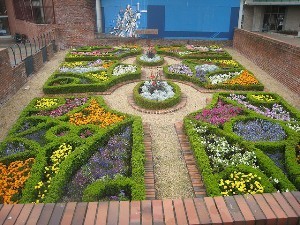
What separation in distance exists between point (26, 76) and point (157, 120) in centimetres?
772

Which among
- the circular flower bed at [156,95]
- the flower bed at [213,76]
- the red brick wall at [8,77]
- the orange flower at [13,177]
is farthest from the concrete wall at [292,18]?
the orange flower at [13,177]

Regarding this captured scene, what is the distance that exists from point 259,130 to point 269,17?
19.3 meters

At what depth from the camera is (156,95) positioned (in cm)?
1088

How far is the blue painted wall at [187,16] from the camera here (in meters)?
21.2

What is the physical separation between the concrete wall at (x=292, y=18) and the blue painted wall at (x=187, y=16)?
5042 millimetres

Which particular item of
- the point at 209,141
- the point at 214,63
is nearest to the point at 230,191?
the point at 209,141

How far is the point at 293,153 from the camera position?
22.5 feet

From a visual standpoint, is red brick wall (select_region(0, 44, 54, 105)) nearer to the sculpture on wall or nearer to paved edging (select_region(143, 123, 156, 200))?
paved edging (select_region(143, 123, 156, 200))

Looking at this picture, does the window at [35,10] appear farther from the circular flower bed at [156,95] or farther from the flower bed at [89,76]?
the circular flower bed at [156,95]

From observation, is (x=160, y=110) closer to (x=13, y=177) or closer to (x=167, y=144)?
(x=167, y=144)

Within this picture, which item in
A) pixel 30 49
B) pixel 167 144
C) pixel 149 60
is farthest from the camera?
pixel 30 49

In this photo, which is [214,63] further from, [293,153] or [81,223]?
Answer: [81,223]

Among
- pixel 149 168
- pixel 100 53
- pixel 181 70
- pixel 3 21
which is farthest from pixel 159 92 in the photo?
pixel 3 21

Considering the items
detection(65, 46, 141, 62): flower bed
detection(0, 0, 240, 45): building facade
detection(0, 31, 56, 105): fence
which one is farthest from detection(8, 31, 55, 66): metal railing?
detection(65, 46, 141, 62): flower bed
